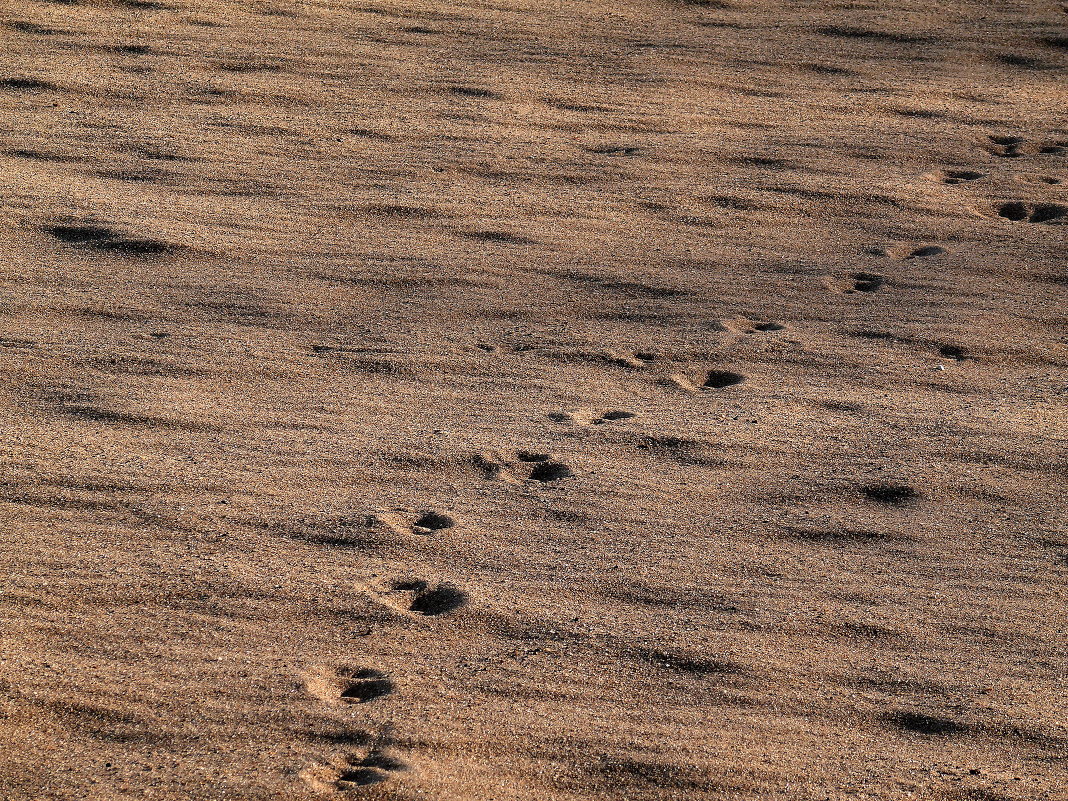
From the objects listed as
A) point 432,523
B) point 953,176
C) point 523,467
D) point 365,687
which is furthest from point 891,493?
point 953,176

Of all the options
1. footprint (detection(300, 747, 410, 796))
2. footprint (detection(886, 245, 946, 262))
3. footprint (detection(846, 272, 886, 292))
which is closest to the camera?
footprint (detection(300, 747, 410, 796))

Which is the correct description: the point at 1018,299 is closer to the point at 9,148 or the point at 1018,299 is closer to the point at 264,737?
the point at 264,737

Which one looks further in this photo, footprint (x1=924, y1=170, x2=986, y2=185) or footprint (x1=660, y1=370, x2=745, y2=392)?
footprint (x1=924, y1=170, x2=986, y2=185)

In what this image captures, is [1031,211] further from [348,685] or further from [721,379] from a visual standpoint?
[348,685]

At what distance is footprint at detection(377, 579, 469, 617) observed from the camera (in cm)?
274

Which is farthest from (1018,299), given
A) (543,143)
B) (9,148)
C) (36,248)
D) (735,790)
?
(9,148)

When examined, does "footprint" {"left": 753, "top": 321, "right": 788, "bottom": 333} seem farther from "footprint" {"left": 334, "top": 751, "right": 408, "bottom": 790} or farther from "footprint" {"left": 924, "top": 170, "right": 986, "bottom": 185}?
"footprint" {"left": 334, "top": 751, "right": 408, "bottom": 790}

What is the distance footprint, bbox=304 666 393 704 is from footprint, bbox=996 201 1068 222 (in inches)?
134

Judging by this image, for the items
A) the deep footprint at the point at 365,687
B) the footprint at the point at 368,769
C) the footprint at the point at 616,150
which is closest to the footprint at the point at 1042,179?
the footprint at the point at 616,150

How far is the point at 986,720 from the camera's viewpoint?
248 centimetres

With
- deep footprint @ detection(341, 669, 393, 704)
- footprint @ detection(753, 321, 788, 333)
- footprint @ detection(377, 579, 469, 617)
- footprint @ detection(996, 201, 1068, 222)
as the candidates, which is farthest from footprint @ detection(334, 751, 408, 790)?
footprint @ detection(996, 201, 1068, 222)

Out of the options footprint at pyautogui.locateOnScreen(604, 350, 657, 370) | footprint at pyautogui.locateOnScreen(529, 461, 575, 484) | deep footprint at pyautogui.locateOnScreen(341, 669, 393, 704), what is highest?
footprint at pyautogui.locateOnScreen(604, 350, 657, 370)

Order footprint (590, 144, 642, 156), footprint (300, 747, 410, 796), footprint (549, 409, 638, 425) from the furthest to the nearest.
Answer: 1. footprint (590, 144, 642, 156)
2. footprint (549, 409, 638, 425)
3. footprint (300, 747, 410, 796)

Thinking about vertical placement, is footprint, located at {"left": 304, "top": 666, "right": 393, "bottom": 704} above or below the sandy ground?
below
